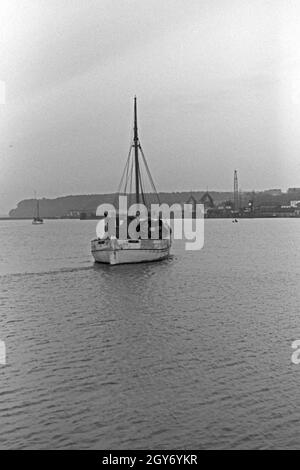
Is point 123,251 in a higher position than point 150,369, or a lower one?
higher

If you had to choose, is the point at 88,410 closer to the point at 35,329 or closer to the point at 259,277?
the point at 35,329

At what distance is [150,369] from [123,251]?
31011mm

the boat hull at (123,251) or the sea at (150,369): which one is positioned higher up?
the boat hull at (123,251)

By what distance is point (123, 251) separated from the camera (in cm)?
4769

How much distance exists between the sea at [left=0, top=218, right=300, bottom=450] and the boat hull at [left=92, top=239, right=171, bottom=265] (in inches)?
506

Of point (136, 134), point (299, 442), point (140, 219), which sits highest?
point (136, 134)

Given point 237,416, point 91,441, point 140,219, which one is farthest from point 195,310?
point 140,219

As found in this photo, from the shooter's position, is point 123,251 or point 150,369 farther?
point 123,251

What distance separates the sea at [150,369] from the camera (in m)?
12.3

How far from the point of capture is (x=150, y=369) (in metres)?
16.9

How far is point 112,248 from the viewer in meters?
47.7

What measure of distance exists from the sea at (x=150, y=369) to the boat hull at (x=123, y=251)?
12841 mm

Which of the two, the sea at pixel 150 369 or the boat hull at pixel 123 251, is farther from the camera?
the boat hull at pixel 123 251

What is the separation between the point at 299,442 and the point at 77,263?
44.3 metres
